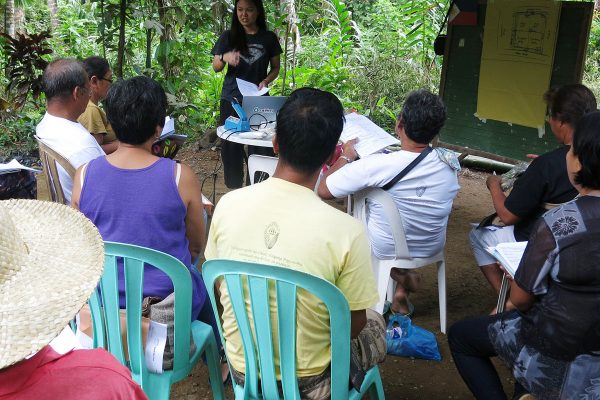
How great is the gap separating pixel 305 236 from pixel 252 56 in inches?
135

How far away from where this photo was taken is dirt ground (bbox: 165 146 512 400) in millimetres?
2732

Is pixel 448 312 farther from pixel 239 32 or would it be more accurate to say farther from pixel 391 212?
pixel 239 32

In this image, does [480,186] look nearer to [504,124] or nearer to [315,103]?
[504,124]

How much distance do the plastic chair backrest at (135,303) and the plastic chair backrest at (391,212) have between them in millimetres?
1189

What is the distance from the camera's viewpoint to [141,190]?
216 cm

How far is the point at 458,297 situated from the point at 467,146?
2.68 meters

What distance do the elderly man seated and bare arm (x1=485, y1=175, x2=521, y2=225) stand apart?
18 centimetres

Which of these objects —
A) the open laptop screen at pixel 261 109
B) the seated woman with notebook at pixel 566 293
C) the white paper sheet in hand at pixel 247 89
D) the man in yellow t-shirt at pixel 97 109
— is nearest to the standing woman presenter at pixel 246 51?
the white paper sheet in hand at pixel 247 89

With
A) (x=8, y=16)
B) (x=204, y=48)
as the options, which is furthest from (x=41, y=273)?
(x=8, y=16)

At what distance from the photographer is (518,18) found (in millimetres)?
5164

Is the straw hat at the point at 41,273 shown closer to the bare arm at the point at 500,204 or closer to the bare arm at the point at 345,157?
the bare arm at the point at 345,157

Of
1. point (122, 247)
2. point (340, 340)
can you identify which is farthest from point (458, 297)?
point (122, 247)

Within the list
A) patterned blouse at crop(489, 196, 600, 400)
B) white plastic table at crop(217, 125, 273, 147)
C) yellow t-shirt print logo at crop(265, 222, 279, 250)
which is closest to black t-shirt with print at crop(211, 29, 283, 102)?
white plastic table at crop(217, 125, 273, 147)

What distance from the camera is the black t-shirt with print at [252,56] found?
489 centimetres
